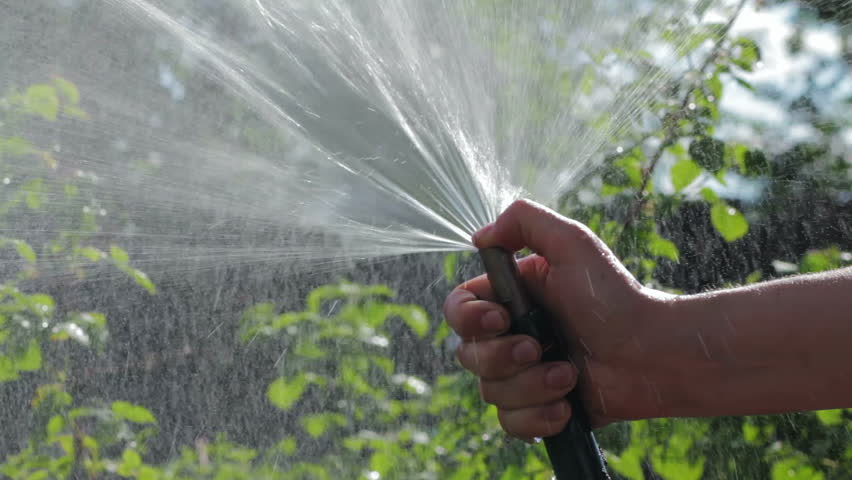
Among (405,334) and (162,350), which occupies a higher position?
(162,350)

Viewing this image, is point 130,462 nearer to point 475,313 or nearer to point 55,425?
point 55,425

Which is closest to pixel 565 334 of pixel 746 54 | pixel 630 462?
pixel 630 462

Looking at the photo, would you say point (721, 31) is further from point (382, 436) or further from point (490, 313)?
point (382, 436)

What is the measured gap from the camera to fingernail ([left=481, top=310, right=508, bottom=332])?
945 mm

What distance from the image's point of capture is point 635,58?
160cm

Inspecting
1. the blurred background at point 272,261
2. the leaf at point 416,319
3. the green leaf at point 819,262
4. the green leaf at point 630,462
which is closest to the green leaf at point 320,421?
the blurred background at point 272,261

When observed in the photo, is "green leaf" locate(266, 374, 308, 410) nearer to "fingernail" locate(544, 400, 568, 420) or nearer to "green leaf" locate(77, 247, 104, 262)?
"green leaf" locate(77, 247, 104, 262)

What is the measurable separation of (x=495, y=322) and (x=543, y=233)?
143 mm

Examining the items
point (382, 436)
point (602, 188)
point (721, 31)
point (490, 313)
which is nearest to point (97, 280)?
point (382, 436)

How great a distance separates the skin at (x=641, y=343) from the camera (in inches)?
34.8

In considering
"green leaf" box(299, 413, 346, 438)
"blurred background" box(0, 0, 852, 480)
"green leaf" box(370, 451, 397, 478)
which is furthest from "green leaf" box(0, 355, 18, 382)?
"green leaf" box(370, 451, 397, 478)

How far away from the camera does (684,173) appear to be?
1522 millimetres

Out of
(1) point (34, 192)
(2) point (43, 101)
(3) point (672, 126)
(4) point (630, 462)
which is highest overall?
(2) point (43, 101)

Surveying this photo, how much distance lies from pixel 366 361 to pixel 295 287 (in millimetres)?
888
